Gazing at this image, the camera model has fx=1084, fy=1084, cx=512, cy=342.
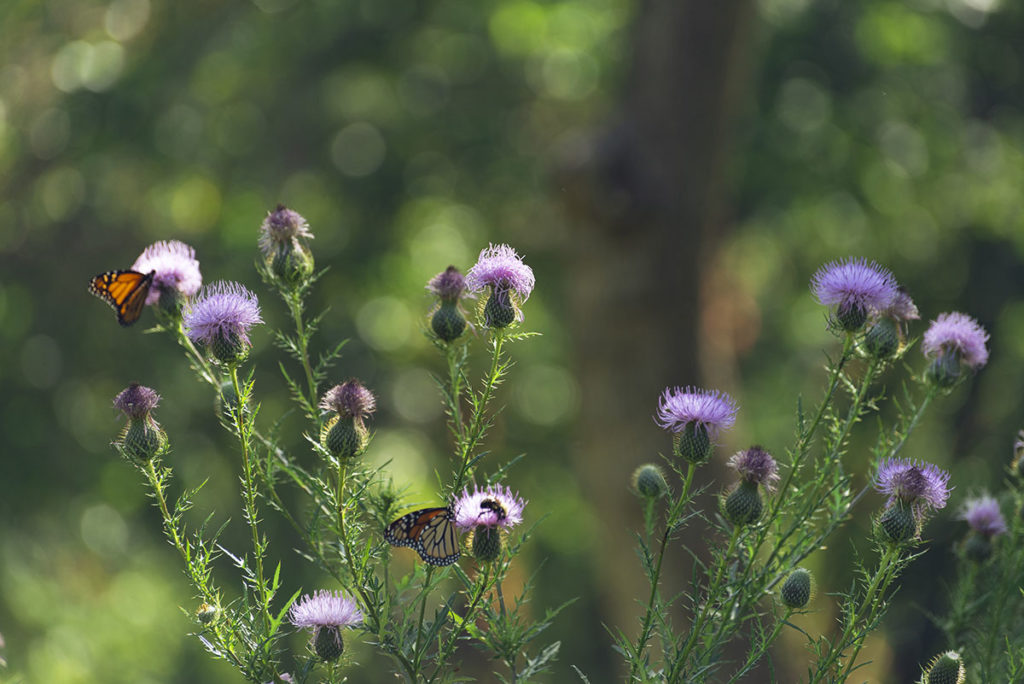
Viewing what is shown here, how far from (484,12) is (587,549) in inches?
294

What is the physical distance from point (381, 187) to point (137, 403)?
31.3 feet

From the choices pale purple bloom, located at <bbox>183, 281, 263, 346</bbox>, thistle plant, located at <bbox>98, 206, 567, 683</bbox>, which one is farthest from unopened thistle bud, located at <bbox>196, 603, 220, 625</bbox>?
pale purple bloom, located at <bbox>183, 281, 263, 346</bbox>

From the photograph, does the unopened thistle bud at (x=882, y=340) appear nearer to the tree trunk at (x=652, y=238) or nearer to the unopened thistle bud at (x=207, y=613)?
the unopened thistle bud at (x=207, y=613)

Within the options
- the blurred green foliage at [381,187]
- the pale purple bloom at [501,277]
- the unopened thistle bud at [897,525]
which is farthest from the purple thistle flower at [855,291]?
the blurred green foliage at [381,187]

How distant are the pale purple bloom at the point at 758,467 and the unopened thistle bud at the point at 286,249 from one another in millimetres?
1044

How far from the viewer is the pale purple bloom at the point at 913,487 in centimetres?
216

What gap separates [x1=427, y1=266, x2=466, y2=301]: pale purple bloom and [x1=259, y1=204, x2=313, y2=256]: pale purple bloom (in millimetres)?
312

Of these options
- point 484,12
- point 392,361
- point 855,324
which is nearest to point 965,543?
point 855,324

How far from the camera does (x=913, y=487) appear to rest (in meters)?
2.16

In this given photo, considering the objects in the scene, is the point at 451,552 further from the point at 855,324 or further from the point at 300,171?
the point at 300,171

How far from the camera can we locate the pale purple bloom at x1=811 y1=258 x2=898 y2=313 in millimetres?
2375

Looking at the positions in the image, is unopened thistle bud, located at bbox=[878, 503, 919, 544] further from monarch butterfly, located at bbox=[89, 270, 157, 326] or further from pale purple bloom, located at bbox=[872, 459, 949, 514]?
monarch butterfly, located at bbox=[89, 270, 157, 326]

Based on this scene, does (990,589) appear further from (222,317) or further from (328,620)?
(222,317)

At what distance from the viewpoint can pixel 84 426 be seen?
37.0ft
